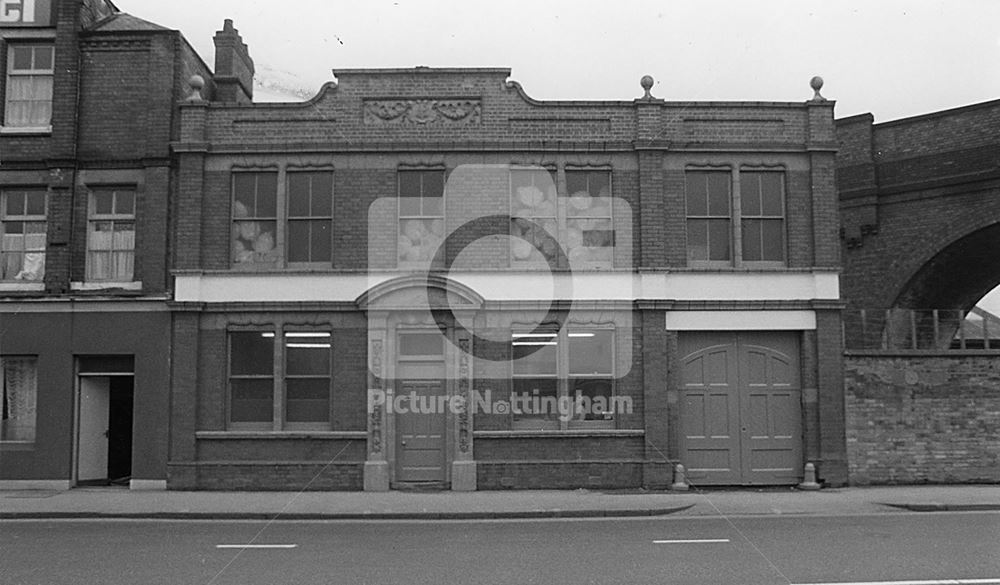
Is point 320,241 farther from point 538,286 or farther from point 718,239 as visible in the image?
point 718,239

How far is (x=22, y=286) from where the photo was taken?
19047 mm

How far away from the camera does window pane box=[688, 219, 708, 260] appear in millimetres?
19109

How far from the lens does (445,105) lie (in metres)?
19.1

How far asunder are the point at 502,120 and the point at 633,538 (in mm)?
9275

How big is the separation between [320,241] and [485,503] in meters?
6.17

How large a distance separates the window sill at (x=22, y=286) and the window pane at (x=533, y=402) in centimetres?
936

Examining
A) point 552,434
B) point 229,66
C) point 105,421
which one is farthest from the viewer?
point 229,66

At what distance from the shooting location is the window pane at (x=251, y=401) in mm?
18734

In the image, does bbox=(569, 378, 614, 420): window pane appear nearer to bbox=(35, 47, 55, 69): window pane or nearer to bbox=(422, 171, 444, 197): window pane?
Answer: bbox=(422, 171, 444, 197): window pane

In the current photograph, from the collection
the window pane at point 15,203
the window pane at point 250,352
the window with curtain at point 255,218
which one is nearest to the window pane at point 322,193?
the window with curtain at point 255,218

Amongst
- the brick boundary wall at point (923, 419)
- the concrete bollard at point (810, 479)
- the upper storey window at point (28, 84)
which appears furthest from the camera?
the upper storey window at point (28, 84)

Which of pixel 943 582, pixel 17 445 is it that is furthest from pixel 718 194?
pixel 17 445

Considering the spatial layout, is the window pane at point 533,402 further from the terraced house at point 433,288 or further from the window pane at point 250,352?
the window pane at point 250,352

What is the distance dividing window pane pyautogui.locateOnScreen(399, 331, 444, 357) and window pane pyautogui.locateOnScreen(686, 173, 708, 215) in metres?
5.47
